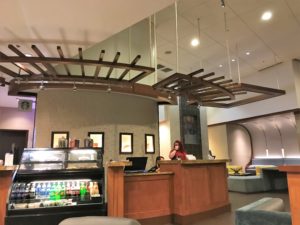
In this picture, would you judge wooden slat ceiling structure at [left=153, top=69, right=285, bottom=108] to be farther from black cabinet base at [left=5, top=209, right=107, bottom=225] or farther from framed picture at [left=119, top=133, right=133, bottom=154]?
black cabinet base at [left=5, top=209, right=107, bottom=225]

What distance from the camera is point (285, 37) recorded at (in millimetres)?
8273

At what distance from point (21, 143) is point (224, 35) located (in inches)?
344

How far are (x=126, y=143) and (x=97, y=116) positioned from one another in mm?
1211

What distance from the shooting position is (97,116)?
724 centimetres

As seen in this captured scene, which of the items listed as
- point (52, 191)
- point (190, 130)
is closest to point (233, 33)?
point (190, 130)

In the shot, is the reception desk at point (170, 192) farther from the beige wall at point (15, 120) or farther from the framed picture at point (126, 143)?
the beige wall at point (15, 120)

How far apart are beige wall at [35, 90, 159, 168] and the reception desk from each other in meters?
2.27

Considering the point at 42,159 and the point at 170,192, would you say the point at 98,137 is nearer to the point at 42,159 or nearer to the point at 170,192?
the point at 170,192

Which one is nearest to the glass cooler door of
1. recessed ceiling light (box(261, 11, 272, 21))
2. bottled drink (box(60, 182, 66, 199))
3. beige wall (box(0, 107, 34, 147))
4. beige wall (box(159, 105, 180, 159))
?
bottled drink (box(60, 182, 66, 199))

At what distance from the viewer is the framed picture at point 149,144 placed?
780 centimetres

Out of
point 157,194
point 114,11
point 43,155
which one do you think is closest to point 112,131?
point 157,194

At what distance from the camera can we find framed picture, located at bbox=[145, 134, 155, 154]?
7800 mm

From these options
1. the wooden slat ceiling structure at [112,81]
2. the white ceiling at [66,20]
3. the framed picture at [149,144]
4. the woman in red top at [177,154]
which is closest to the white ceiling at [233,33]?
the wooden slat ceiling structure at [112,81]

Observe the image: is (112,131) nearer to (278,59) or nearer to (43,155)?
(43,155)
